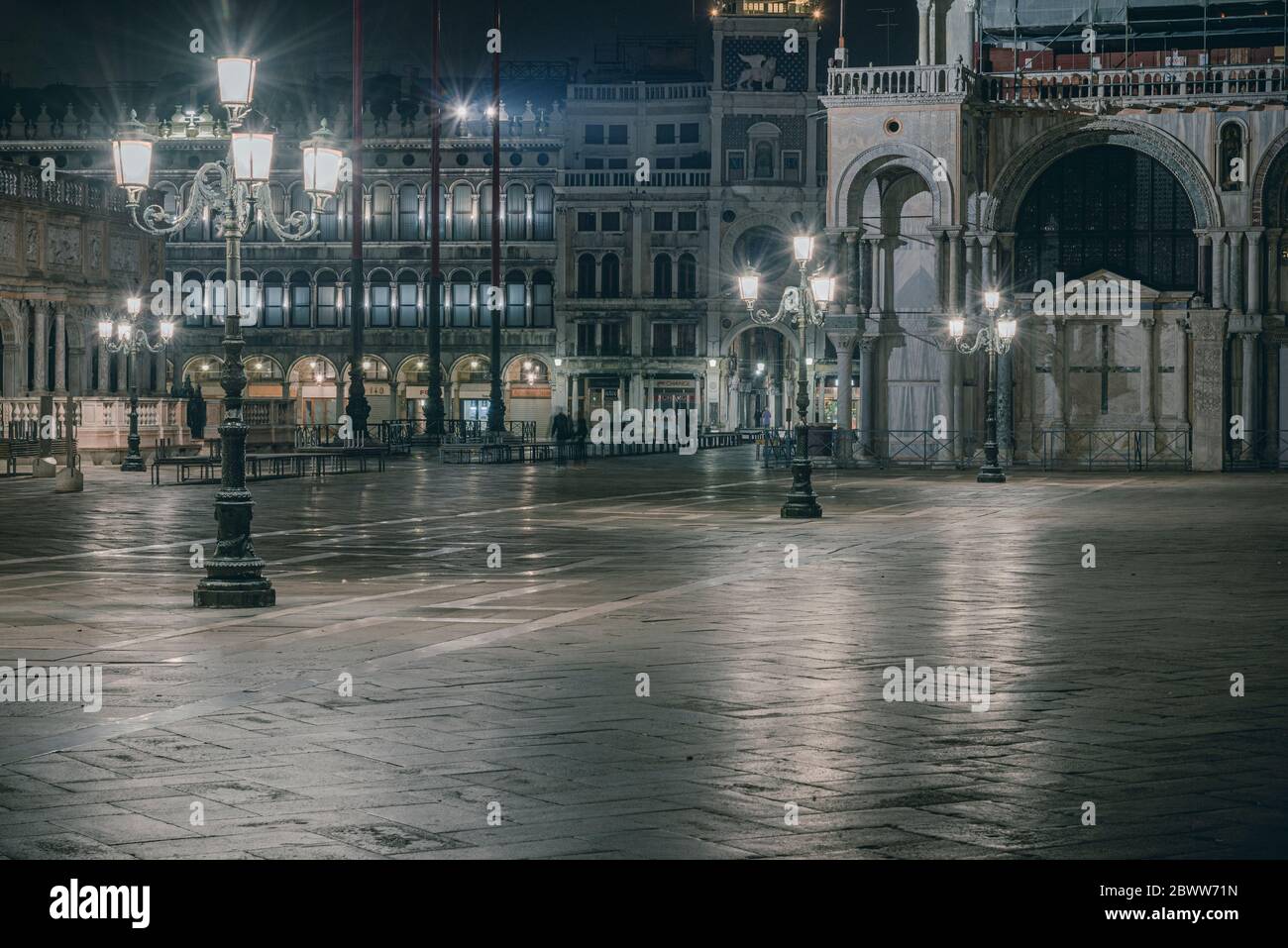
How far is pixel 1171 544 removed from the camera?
20.0 m

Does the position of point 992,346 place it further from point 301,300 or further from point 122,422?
point 301,300

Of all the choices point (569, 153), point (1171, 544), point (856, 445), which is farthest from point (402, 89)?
point (1171, 544)

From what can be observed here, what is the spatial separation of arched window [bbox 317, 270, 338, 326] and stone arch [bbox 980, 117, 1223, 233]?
39.3 m

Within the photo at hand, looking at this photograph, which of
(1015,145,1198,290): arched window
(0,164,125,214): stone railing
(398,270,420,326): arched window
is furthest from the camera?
(398,270,420,326): arched window

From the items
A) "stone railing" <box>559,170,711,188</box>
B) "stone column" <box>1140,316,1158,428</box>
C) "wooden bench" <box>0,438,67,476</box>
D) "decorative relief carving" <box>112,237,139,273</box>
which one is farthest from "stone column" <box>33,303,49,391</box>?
"stone railing" <box>559,170,711,188</box>

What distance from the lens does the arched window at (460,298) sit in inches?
2982

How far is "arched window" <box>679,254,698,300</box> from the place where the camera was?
7350 centimetres

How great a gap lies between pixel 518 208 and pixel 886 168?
34157 millimetres

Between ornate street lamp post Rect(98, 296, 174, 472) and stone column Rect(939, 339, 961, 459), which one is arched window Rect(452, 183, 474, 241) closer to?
ornate street lamp post Rect(98, 296, 174, 472)

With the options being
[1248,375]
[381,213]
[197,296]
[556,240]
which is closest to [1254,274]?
[1248,375]

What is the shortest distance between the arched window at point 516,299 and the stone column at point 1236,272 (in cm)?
3796

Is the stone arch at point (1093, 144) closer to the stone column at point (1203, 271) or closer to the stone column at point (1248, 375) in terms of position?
the stone column at point (1203, 271)

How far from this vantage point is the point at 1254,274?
139 feet

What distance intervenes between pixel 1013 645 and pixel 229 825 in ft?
20.9
